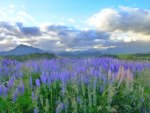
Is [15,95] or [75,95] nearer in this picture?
[15,95]

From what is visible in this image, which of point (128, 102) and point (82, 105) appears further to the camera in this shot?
point (128, 102)

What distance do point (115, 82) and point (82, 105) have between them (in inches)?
82.3

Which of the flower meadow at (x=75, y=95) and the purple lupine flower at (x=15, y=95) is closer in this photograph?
the flower meadow at (x=75, y=95)

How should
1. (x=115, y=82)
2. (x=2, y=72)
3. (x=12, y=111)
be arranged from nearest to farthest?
(x=12, y=111)
(x=115, y=82)
(x=2, y=72)

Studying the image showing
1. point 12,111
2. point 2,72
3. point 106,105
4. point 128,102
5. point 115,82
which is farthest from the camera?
point 2,72

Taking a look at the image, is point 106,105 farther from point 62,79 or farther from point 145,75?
Result: point 145,75

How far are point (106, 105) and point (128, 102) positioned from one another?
0.82 m

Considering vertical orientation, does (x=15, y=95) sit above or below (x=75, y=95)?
above

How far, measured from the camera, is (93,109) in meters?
7.41

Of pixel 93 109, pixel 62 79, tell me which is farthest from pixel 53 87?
pixel 93 109

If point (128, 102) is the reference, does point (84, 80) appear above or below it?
above

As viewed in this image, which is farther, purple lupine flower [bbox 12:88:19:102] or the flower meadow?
purple lupine flower [bbox 12:88:19:102]

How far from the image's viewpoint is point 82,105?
734 centimetres

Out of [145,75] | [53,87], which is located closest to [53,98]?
[53,87]
